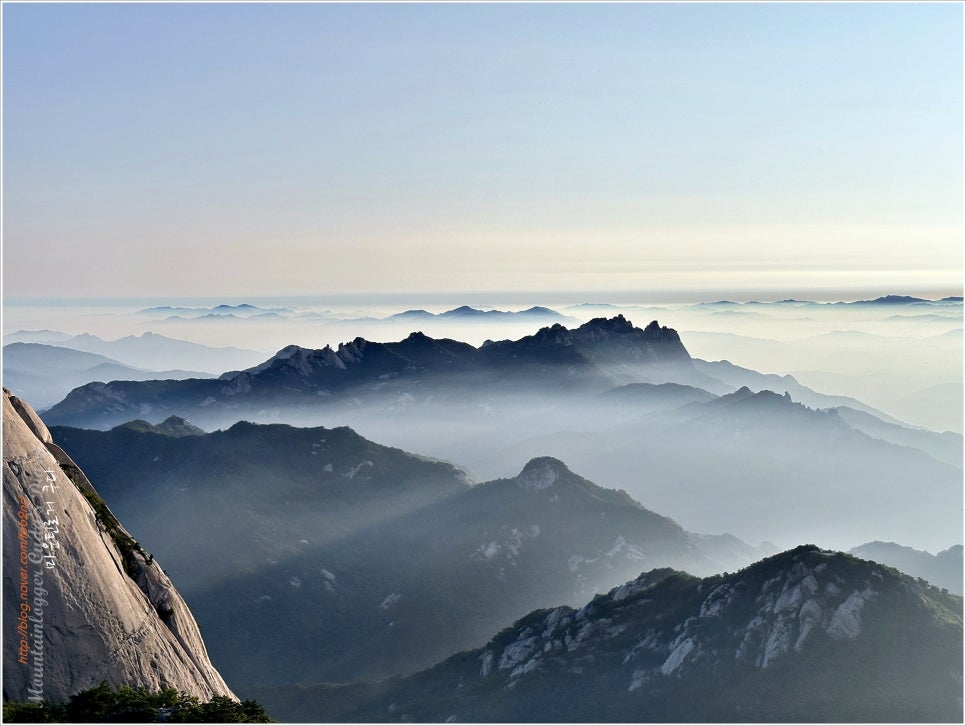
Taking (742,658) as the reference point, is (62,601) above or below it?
above

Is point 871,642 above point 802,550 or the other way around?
the other way around

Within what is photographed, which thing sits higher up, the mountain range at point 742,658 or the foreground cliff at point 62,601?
the foreground cliff at point 62,601

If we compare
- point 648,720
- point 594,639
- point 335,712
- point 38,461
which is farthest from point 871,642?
point 38,461

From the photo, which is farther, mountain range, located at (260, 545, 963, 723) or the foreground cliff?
mountain range, located at (260, 545, 963, 723)

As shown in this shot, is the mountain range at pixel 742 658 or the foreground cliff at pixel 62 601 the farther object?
the mountain range at pixel 742 658

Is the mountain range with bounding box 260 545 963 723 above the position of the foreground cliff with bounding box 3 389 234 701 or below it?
below

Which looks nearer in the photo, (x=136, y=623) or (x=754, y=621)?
(x=136, y=623)

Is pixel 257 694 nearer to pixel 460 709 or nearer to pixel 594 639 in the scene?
pixel 460 709

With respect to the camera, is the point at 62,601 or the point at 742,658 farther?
the point at 742,658
